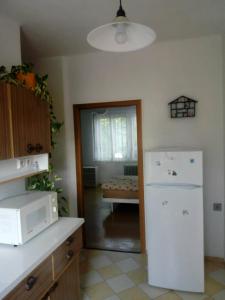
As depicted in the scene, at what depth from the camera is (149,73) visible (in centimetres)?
306

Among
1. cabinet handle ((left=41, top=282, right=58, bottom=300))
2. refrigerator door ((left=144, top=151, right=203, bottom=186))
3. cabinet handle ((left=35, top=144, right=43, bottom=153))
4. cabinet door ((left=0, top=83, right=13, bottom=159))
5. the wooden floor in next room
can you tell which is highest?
cabinet door ((left=0, top=83, right=13, bottom=159))

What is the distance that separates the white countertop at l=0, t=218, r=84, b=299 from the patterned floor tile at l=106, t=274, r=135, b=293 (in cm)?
100

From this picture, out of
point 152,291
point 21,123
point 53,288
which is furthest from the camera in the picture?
point 152,291

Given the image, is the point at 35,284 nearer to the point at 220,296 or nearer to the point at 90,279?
the point at 90,279

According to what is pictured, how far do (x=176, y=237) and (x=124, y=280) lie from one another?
2.71 ft

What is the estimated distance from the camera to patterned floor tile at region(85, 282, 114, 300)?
241 centimetres

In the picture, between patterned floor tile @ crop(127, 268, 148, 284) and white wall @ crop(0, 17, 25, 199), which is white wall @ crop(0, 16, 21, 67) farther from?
patterned floor tile @ crop(127, 268, 148, 284)

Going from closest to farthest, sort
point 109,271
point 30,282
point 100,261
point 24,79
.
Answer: point 30,282
point 24,79
point 109,271
point 100,261

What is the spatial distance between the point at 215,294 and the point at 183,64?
8.34 ft

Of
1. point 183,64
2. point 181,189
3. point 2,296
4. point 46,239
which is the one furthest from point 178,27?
point 2,296

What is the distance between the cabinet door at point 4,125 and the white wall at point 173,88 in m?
1.74

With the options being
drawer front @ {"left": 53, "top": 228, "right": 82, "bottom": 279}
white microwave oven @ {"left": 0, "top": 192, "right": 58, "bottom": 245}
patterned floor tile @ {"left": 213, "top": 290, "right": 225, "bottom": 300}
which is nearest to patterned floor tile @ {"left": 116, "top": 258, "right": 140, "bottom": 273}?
patterned floor tile @ {"left": 213, "top": 290, "right": 225, "bottom": 300}

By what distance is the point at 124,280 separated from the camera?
2.66 m

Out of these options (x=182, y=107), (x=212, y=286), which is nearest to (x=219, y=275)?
(x=212, y=286)
